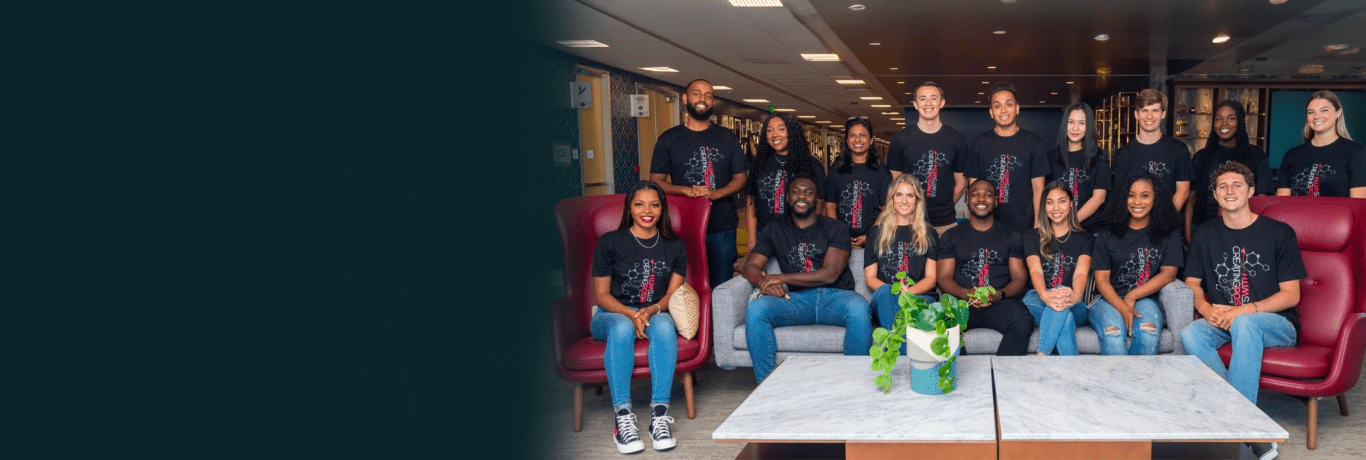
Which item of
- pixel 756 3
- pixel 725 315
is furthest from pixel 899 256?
pixel 756 3

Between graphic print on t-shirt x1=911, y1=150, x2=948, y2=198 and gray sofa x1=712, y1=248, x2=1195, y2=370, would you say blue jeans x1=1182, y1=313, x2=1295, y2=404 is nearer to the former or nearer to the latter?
gray sofa x1=712, y1=248, x2=1195, y2=370

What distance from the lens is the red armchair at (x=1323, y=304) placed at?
9.16ft

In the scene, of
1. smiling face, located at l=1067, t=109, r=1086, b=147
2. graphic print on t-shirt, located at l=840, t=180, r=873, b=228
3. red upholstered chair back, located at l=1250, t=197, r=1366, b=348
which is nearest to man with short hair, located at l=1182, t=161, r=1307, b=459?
red upholstered chair back, located at l=1250, t=197, r=1366, b=348

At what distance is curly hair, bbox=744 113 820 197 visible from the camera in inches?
160

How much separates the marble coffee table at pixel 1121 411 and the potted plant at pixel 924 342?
0.54 feet

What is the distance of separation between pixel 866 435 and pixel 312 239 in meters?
1.86

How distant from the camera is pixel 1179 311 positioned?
3215mm

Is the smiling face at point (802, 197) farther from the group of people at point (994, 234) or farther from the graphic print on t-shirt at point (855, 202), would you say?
the graphic print on t-shirt at point (855, 202)

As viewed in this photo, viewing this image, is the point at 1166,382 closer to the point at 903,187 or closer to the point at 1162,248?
the point at 1162,248

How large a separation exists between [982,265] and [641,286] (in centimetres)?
144

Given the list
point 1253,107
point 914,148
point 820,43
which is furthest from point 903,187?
point 1253,107

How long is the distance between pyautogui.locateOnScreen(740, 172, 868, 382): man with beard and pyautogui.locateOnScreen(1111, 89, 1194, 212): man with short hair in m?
1.33

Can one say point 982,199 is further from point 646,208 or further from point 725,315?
point 646,208

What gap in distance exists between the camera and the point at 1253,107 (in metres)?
10.4
